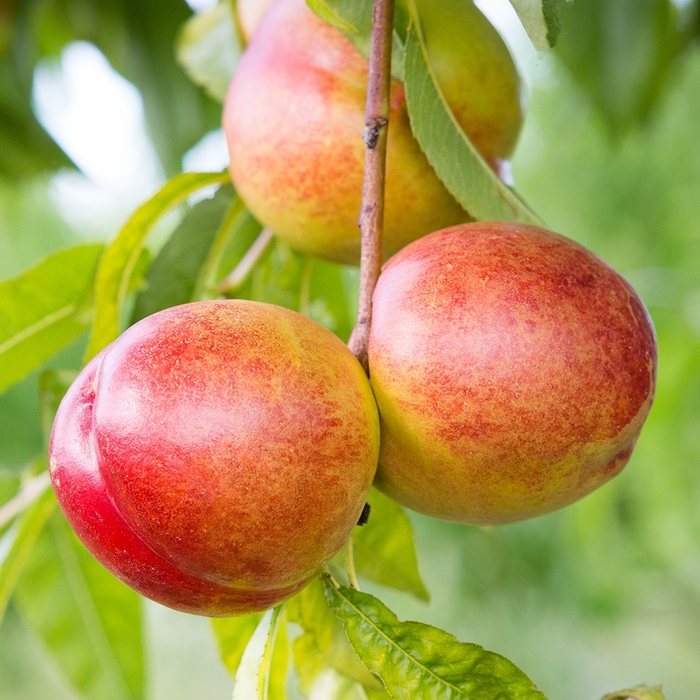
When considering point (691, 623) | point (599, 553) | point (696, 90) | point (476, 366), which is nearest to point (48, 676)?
point (599, 553)

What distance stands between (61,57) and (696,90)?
5992 mm

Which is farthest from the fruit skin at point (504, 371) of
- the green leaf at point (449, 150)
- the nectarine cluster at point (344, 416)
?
the green leaf at point (449, 150)

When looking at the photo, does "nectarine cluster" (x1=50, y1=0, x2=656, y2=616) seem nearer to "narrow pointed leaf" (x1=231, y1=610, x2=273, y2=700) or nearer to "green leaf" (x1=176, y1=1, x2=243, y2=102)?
"narrow pointed leaf" (x1=231, y1=610, x2=273, y2=700)

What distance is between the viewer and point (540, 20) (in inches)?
24.8

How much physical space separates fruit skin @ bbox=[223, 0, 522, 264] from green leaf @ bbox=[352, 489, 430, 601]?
1.05ft

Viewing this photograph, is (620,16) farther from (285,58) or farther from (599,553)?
(599,553)

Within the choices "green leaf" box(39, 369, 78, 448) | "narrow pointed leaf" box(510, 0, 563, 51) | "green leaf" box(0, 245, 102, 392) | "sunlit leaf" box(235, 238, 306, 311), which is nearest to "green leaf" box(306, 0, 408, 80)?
"narrow pointed leaf" box(510, 0, 563, 51)

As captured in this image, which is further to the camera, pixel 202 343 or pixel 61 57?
pixel 61 57

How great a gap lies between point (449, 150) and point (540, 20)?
23 centimetres

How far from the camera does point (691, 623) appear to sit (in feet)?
29.3

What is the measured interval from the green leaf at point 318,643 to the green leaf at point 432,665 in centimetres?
10

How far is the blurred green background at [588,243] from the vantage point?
5.41 feet

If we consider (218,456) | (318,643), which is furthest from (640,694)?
(218,456)

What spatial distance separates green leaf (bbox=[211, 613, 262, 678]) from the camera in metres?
0.98
